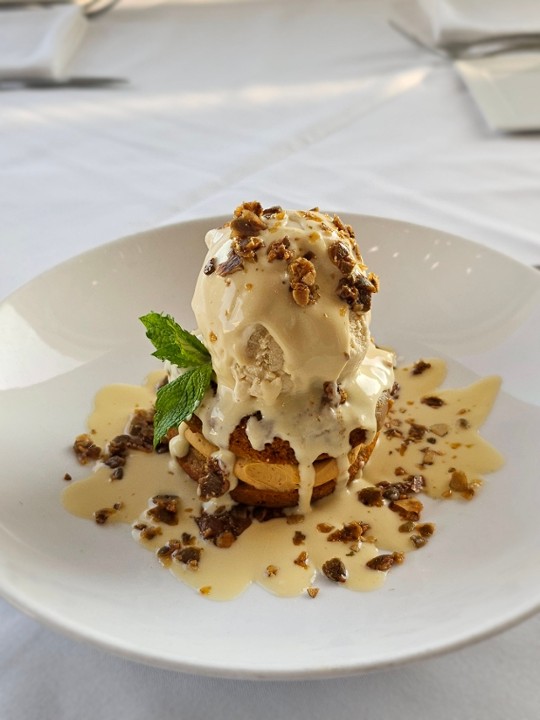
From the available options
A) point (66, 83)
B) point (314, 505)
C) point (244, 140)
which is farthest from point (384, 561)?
point (66, 83)

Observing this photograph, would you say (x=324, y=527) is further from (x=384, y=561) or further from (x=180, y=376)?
(x=180, y=376)

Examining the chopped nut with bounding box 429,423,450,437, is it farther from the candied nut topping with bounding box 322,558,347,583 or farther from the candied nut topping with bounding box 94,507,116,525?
the candied nut topping with bounding box 94,507,116,525

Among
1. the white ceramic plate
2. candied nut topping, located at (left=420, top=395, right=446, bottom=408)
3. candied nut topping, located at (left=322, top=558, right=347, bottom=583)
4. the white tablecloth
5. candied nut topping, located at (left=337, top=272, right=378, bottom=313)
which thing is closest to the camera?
the white ceramic plate

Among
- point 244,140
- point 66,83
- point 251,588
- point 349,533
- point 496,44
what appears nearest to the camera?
point 251,588

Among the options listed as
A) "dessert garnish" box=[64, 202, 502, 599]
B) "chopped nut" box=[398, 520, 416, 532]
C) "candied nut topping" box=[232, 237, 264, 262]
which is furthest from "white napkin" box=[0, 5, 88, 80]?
"chopped nut" box=[398, 520, 416, 532]

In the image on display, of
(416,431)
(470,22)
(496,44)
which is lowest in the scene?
(416,431)

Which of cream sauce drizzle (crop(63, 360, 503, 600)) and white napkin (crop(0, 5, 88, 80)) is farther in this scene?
white napkin (crop(0, 5, 88, 80))

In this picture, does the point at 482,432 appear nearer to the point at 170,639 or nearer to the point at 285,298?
the point at 285,298

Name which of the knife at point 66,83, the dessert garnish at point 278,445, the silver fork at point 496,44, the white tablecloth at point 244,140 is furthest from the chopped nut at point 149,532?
the silver fork at point 496,44

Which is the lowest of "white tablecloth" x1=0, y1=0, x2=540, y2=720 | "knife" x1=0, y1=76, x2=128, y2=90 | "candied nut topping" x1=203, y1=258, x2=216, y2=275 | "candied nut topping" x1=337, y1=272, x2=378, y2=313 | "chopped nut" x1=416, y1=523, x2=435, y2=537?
"chopped nut" x1=416, y1=523, x2=435, y2=537

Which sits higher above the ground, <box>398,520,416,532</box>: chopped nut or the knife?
the knife
